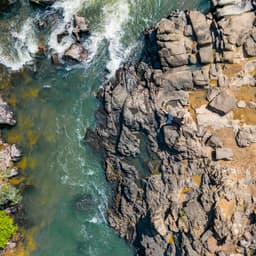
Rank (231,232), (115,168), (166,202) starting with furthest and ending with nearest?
1. (115,168)
2. (166,202)
3. (231,232)

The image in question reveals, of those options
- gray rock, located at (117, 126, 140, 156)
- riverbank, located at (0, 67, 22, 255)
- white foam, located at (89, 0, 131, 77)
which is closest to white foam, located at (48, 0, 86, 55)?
white foam, located at (89, 0, 131, 77)

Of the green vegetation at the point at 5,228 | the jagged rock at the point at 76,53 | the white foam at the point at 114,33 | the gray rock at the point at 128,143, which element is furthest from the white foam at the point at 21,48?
the green vegetation at the point at 5,228

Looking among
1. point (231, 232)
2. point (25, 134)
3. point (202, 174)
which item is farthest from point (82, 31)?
point (231, 232)

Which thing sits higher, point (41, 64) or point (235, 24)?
point (235, 24)

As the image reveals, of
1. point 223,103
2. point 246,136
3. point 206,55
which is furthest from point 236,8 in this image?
point 246,136

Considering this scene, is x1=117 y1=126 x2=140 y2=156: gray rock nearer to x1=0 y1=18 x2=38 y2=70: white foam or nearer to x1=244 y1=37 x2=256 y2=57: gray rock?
x1=0 y1=18 x2=38 y2=70: white foam

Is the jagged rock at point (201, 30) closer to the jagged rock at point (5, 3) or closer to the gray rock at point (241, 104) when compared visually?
the gray rock at point (241, 104)

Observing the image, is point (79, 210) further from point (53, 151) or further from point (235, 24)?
point (235, 24)
